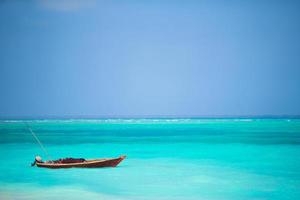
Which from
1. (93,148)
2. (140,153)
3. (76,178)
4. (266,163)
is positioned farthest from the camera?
(93,148)

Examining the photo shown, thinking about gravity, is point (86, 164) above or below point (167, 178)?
above

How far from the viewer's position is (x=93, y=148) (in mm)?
16172

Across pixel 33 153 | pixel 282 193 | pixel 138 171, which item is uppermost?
pixel 33 153

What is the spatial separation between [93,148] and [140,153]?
2900mm

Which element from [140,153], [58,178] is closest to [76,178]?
[58,178]

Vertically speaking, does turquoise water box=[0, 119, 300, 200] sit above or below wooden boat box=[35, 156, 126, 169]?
below

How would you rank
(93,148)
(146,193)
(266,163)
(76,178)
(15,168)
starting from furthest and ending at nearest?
(93,148), (266,163), (15,168), (76,178), (146,193)

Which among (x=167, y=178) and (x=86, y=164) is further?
(x=86, y=164)

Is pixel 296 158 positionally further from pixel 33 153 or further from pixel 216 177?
pixel 33 153

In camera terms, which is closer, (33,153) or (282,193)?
(282,193)

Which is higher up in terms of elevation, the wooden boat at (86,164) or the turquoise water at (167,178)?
the wooden boat at (86,164)

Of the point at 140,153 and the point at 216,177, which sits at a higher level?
the point at 140,153

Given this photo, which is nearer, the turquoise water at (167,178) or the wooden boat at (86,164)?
the turquoise water at (167,178)

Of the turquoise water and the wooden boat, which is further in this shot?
the wooden boat
